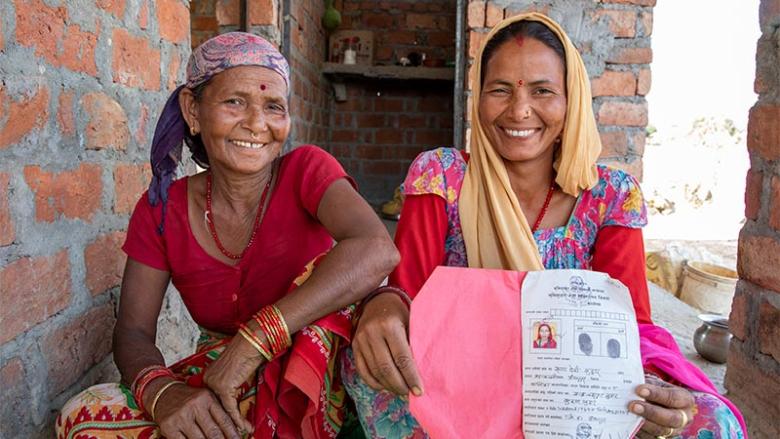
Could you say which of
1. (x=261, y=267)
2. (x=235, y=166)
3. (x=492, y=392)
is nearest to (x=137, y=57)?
(x=235, y=166)

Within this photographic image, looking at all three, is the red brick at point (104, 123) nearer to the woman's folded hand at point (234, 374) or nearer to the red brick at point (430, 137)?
the woman's folded hand at point (234, 374)

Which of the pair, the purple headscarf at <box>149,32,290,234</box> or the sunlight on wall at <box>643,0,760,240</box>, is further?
the sunlight on wall at <box>643,0,760,240</box>

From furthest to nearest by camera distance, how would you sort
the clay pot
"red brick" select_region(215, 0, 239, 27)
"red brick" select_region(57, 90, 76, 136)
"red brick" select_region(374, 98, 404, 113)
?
"red brick" select_region(374, 98, 404, 113) < "red brick" select_region(215, 0, 239, 27) < the clay pot < "red brick" select_region(57, 90, 76, 136)

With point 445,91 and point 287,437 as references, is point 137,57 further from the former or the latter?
point 445,91

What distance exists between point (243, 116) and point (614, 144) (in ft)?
7.13

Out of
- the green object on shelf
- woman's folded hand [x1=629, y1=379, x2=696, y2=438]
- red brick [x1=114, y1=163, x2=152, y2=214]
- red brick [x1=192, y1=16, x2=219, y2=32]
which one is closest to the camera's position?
woman's folded hand [x1=629, y1=379, x2=696, y2=438]

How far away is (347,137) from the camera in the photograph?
19.6ft

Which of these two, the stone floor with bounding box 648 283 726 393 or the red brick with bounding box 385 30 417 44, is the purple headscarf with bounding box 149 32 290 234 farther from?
the red brick with bounding box 385 30 417 44

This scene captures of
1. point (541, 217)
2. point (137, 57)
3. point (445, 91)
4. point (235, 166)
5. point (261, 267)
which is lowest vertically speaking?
point (261, 267)

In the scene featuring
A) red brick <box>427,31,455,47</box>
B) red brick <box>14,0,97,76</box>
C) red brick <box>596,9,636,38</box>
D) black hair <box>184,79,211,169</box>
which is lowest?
black hair <box>184,79,211,169</box>

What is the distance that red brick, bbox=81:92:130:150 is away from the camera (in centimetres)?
166

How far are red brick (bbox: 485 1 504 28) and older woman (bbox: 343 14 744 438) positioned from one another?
1503 mm

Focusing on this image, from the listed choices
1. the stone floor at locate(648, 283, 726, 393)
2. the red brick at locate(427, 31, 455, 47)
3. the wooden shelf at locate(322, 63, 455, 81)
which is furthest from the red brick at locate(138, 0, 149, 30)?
the red brick at locate(427, 31, 455, 47)

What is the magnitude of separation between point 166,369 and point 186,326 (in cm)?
93
